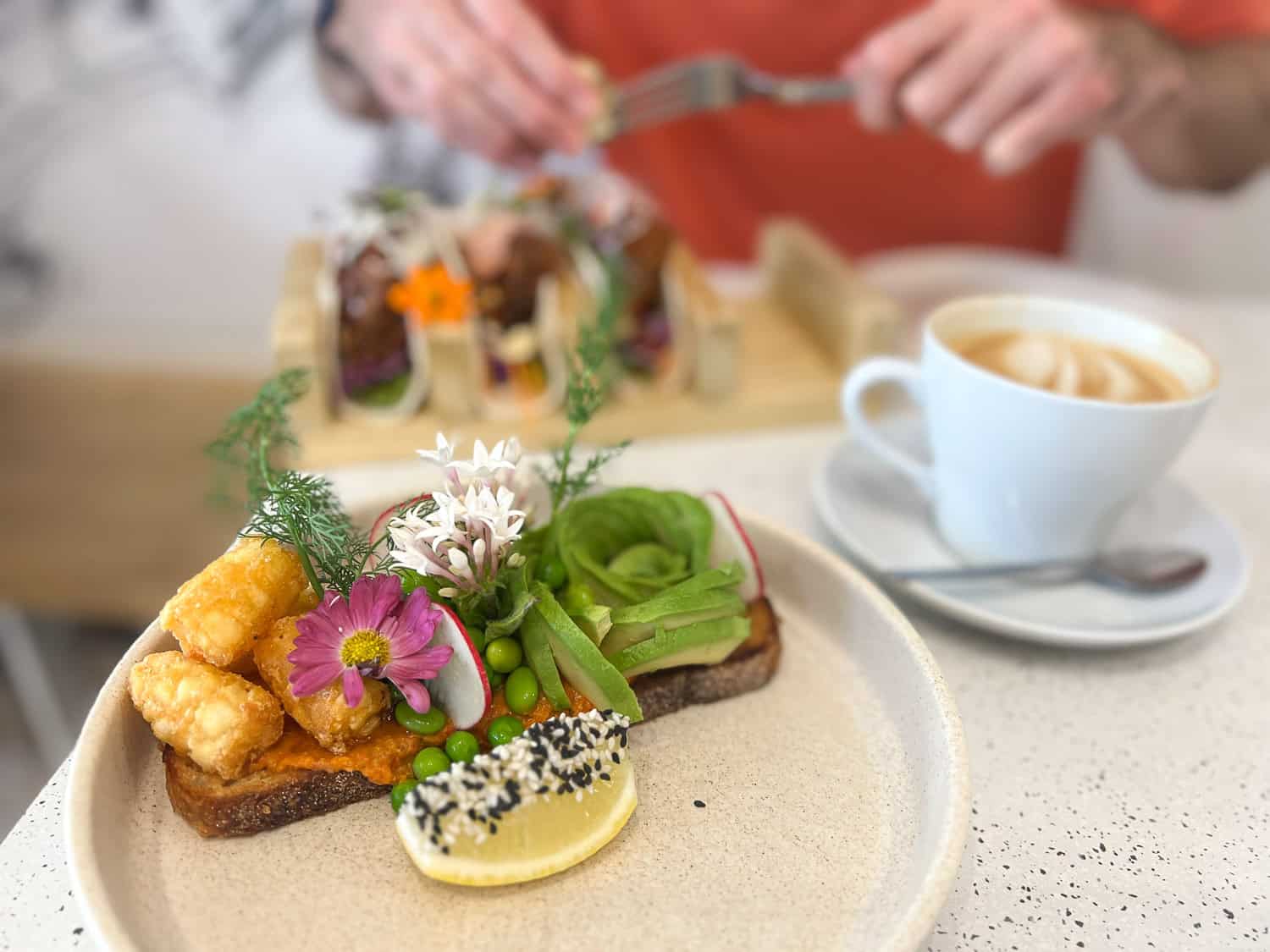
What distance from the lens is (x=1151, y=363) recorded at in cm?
101

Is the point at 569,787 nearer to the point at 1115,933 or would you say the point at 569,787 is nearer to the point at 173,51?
the point at 1115,933

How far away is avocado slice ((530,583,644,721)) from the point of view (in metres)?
0.71

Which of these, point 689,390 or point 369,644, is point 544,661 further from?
point 689,390

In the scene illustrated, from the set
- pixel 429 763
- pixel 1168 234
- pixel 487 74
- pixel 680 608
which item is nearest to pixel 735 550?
pixel 680 608

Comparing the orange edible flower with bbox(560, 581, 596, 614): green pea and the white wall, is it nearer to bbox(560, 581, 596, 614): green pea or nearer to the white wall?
bbox(560, 581, 596, 614): green pea

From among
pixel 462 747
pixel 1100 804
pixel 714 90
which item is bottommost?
pixel 1100 804

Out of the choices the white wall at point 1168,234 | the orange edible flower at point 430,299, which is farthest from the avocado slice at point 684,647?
the white wall at point 1168,234

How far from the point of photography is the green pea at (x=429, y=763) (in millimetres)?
680

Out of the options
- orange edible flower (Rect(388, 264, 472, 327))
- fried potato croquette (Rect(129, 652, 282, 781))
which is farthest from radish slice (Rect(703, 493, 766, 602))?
orange edible flower (Rect(388, 264, 472, 327))

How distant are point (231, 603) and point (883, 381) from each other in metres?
0.70

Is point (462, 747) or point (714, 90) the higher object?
point (714, 90)

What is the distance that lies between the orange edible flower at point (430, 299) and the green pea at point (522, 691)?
766mm

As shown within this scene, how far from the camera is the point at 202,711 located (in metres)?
0.64

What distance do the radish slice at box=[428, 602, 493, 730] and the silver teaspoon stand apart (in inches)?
17.4
